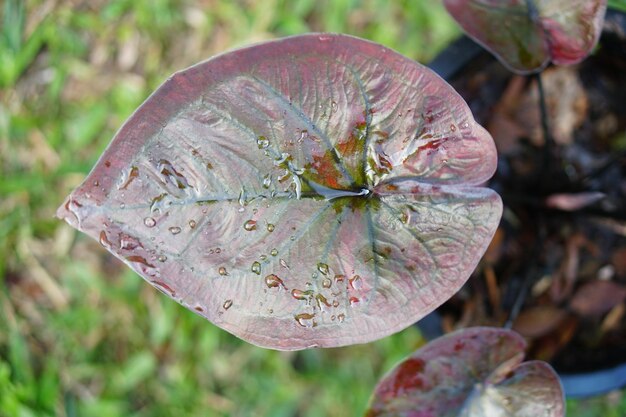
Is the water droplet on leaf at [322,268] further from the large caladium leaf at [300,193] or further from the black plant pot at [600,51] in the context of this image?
the black plant pot at [600,51]

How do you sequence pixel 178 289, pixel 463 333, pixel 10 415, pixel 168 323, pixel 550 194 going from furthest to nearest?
1. pixel 168 323
2. pixel 10 415
3. pixel 550 194
4. pixel 463 333
5. pixel 178 289

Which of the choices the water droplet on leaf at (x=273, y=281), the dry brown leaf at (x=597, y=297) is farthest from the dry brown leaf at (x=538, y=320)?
the water droplet on leaf at (x=273, y=281)

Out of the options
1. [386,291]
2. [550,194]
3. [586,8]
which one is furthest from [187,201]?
[550,194]

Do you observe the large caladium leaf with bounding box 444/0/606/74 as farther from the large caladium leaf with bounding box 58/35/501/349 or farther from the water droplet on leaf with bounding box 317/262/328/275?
the water droplet on leaf with bounding box 317/262/328/275

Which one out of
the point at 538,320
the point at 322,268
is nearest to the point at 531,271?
the point at 538,320

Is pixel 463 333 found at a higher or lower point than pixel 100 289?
higher

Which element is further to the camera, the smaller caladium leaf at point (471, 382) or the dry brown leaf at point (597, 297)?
the dry brown leaf at point (597, 297)

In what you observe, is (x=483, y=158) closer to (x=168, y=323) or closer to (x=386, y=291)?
(x=386, y=291)
